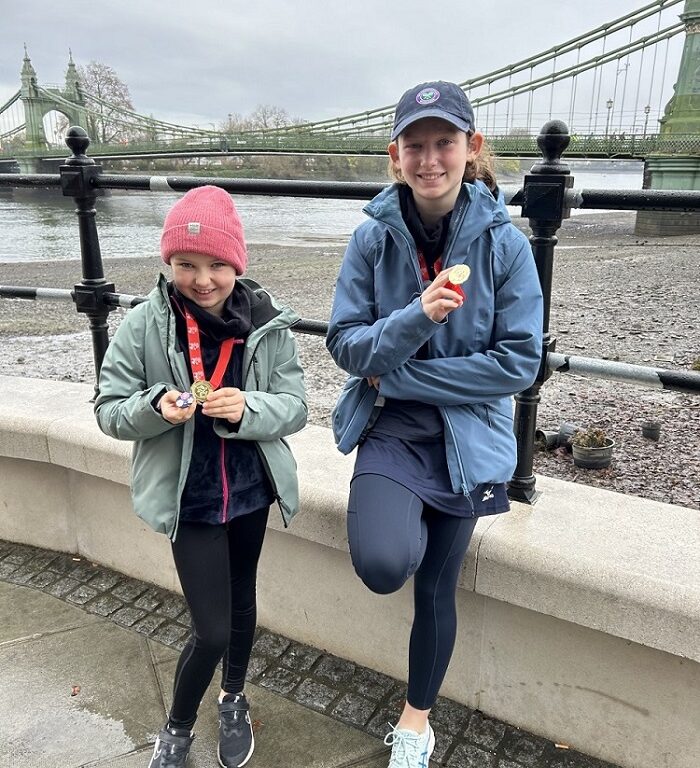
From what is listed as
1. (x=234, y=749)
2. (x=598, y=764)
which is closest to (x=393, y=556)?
(x=234, y=749)

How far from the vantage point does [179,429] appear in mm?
1505

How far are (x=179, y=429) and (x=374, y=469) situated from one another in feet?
1.42

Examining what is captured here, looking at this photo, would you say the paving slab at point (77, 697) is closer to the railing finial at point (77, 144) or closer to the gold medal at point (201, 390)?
the gold medal at point (201, 390)

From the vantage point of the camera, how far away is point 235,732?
1661 millimetres

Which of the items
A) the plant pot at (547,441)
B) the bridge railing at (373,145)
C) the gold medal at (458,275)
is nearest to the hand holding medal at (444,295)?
the gold medal at (458,275)

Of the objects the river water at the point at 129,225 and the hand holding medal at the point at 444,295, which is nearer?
the hand holding medal at the point at 444,295

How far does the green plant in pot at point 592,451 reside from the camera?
3576 mm

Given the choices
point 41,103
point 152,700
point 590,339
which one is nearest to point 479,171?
point 152,700

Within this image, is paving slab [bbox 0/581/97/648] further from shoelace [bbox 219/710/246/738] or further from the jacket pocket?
the jacket pocket

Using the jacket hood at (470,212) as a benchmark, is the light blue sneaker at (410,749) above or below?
below

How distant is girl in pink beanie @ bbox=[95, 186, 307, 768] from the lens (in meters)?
1.45

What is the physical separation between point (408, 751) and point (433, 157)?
4.34 ft

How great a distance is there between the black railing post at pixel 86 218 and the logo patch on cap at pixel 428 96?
3.91 feet

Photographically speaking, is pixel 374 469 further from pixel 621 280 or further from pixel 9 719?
pixel 621 280
